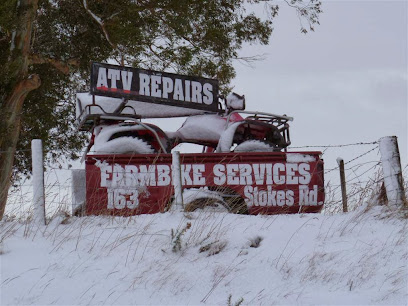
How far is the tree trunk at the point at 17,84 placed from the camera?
17.1 metres

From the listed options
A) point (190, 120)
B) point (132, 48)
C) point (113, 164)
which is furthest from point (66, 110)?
point (113, 164)

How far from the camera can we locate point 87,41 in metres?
20.1

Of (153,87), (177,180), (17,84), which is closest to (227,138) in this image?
(153,87)

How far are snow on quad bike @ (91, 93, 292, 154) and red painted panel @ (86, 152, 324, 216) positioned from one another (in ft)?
1.62

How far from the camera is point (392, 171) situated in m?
9.11

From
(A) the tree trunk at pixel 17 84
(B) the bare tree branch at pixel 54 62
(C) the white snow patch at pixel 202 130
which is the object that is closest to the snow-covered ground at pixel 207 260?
(C) the white snow patch at pixel 202 130

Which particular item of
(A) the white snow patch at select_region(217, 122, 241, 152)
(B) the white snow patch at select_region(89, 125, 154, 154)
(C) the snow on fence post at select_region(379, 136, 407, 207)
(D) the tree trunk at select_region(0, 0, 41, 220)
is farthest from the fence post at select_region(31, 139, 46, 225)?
(D) the tree trunk at select_region(0, 0, 41, 220)

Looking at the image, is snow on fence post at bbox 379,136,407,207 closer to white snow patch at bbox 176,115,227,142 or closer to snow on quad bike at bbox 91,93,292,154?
snow on quad bike at bbox 91,93,292,154

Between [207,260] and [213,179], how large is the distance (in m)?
3.02

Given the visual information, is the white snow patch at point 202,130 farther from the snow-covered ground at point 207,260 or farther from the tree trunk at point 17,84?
the tree trunk at point 17,84

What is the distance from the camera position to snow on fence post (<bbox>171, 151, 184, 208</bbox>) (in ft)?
30.7

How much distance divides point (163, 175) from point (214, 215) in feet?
5.48

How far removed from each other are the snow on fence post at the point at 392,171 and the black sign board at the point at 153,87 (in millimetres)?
3697

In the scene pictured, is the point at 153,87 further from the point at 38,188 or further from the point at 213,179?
the point at 38,188
